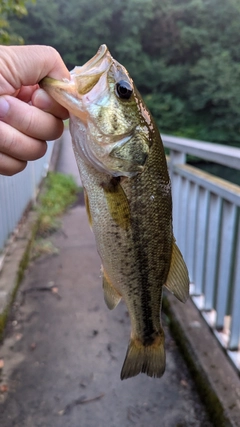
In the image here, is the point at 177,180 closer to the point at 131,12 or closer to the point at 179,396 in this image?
the point at 179,396

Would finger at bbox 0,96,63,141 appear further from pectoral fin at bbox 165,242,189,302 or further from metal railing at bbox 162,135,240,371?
metal railing at bbox 162,135,240,371

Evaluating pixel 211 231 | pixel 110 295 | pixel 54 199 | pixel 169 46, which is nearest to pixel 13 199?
pixel 54 199

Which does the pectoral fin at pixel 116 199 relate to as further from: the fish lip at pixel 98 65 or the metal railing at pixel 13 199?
the metal railing at pixel 13 199

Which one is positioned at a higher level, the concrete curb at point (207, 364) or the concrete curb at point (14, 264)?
the concrete curb at point (14, 264)

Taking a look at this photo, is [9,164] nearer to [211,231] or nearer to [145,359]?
[145,359]

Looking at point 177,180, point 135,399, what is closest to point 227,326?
point 135,399

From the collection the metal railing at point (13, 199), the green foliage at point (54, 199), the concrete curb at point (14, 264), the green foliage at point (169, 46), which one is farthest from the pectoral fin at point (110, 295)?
the green foliage at point (169, 46)
